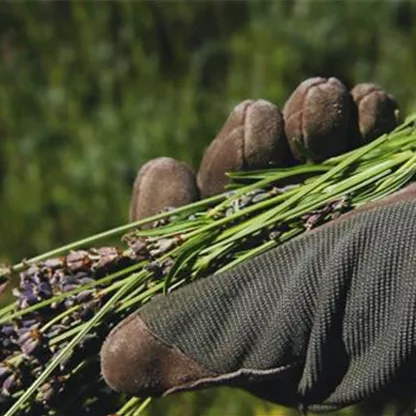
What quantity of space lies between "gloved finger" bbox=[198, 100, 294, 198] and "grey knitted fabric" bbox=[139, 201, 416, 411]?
0.18 m

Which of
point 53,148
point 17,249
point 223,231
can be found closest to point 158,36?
point 53,148

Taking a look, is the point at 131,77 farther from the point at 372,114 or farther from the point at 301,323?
the point at 301,323

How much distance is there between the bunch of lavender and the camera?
1.88m

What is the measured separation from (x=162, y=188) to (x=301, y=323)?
38 centimetres

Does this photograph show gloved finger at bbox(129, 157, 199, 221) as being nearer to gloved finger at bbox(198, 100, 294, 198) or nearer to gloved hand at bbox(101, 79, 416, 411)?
gloved finger at bbox(198, 100, 294, 198)

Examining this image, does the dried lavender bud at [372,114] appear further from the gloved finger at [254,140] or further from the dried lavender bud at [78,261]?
the dried lavender bud at [78,261]

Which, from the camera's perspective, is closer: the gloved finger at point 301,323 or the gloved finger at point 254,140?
the gloved finger at point 301,323

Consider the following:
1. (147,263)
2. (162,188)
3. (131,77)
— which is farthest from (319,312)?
(131,77)

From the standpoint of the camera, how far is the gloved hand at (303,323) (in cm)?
178

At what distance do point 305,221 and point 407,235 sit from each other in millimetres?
157

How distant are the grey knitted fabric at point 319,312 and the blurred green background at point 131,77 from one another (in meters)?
2.29

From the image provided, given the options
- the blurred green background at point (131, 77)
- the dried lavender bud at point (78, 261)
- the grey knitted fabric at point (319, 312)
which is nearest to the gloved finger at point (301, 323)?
the grey knitted fabric at point (319, 312)

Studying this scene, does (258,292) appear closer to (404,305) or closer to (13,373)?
(404,305)

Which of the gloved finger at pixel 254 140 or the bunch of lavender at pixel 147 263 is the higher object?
the gloved finger at pixel 254 140
